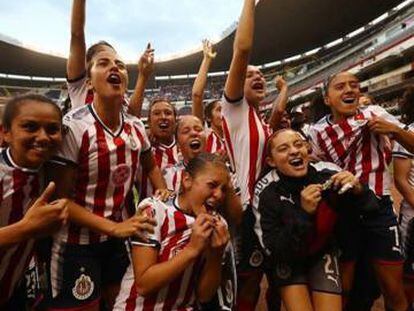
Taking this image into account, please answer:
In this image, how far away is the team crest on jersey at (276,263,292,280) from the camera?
2.22 meters

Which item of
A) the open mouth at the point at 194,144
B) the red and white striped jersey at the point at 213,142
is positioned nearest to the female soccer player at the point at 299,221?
the open mouth at the point at 194,144

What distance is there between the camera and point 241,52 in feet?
7.41

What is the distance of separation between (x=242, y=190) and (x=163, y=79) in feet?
127

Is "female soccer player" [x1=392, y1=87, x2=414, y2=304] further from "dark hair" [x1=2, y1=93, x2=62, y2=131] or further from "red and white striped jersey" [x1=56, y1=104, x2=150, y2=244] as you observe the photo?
"dark hair" [x1=2, y1=93, x2=62, y2=131]

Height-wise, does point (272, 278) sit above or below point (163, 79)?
below

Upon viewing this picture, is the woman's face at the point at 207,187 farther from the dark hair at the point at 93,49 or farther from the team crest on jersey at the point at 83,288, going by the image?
the dark hair at the point at 93,49

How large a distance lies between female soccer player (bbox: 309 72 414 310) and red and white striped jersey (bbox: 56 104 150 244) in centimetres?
131

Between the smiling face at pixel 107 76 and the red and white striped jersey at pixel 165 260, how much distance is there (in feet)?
2.13

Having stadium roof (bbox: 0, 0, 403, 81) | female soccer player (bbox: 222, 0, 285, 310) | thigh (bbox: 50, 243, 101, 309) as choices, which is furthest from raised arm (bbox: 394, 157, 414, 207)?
stadium roof (bbox: 0, 0, 403, 81)

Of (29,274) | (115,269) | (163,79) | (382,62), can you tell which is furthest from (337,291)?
(163,79)

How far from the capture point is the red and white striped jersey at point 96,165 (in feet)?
6.88

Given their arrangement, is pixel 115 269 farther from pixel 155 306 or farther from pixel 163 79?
pixel 163 79

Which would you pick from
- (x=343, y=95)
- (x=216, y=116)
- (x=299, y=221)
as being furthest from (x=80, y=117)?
(x=216, y=116)

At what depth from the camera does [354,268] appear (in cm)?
268
